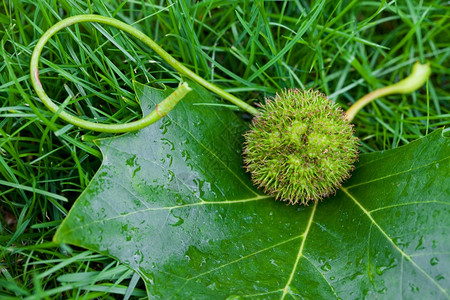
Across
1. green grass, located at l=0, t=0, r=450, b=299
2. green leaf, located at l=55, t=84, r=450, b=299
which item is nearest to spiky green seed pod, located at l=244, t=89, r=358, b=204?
green leaf, located at l=55, t=84, r=450, b=299

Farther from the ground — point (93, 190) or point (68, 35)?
point (68, 35)

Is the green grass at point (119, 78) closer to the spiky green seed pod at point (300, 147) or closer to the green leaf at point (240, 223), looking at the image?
the green leaf at point (240, 223)

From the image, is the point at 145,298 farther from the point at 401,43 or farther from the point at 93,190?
the point at 401,43

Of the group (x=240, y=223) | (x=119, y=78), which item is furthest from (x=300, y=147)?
(x=119, y=78)

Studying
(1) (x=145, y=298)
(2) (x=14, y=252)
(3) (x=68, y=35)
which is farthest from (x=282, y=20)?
(2) (x=14, y=252)

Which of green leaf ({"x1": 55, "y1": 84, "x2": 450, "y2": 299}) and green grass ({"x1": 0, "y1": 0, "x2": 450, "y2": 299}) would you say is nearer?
green leaf ({"x1": 55, "y1": 84, "x2": 450, "y2": 299})

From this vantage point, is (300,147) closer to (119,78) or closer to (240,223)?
(240,223)

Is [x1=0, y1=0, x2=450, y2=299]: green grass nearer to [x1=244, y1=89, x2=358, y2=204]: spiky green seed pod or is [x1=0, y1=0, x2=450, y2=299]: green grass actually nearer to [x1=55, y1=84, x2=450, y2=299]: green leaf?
[x1=55, y1=84, x2=450, y2=299]: green leaf
